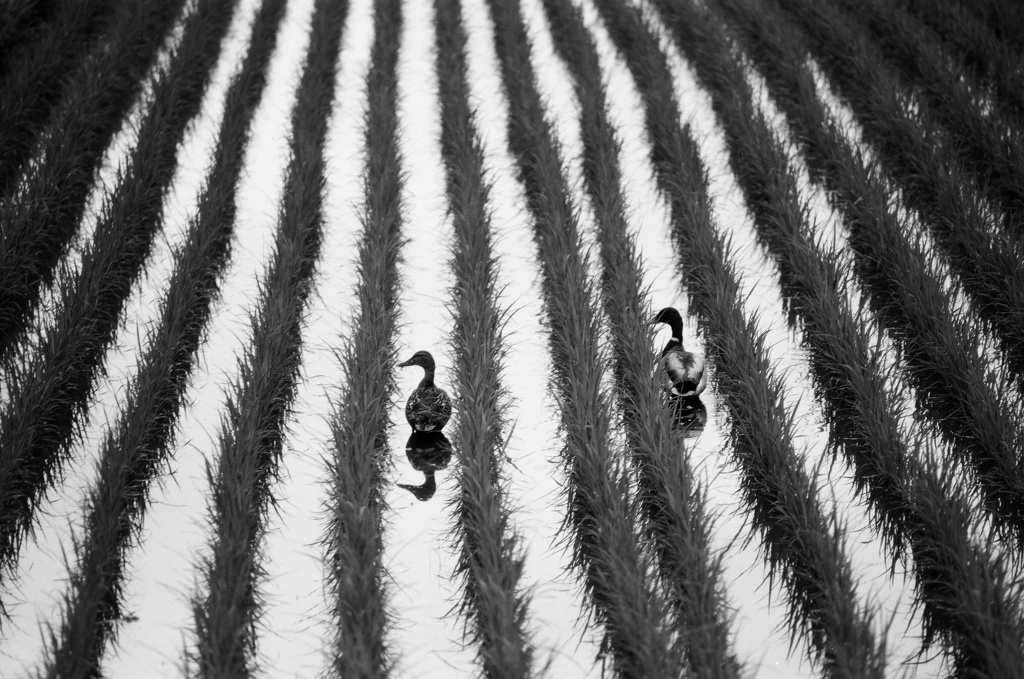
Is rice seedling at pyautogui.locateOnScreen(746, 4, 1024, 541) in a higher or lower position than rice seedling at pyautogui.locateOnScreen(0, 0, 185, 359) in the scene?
lower

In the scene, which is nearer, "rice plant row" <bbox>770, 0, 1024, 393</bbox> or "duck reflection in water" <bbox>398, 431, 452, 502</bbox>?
"duck reflection in water" <bbox>398, 431, 452, 502</bbox>

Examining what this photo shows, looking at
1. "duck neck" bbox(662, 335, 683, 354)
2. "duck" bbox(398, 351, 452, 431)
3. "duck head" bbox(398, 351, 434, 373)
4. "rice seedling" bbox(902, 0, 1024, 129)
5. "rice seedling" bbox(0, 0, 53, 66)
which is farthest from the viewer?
"rice seedling" bbox(0, 0, 53, 66)

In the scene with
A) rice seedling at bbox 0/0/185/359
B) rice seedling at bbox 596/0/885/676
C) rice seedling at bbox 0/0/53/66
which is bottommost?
rice seedling at bbox 596/0/885/676

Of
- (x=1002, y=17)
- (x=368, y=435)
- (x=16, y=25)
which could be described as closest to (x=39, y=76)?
(x=16, y=25)

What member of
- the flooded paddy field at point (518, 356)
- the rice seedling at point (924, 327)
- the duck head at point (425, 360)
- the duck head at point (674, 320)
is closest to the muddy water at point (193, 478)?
the flooded paddy field at point (518, 356)

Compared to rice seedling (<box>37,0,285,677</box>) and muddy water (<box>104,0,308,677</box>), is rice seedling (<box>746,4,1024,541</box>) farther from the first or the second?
rice seedling (<box>37,0,285,677</box>)

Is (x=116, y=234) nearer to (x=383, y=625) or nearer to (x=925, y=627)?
(x=383, y=625)

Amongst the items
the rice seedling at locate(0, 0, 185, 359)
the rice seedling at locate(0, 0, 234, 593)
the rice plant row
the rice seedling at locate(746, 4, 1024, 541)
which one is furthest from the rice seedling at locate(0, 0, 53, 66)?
the rice plant row
